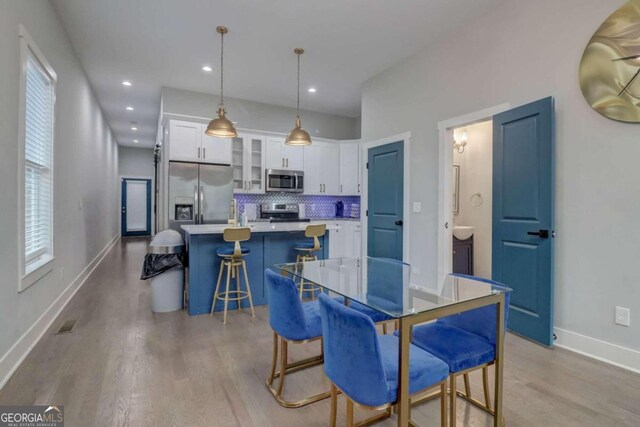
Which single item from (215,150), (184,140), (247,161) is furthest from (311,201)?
(184,140)

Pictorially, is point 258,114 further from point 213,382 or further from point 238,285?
point 213,382

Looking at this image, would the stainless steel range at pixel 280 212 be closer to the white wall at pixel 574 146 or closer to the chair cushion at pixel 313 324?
the white wall at pixel 574 146

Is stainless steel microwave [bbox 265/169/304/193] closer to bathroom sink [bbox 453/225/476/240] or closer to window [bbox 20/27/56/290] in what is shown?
bathroom sink [bbox 453/225/476/240]

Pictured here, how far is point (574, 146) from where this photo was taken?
8.82ft

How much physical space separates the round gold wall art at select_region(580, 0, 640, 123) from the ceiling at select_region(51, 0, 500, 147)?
1.09 m

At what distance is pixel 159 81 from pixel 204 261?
3.29m

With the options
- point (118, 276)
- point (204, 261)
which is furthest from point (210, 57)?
point (118, 276)

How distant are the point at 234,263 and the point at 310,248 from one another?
94 centimetres

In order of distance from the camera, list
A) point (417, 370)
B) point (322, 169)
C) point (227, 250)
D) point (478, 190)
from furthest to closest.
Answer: point (322, 169) < point (478, 190) < point (227, 250) < point (417, 370)

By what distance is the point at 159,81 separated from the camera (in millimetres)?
5148

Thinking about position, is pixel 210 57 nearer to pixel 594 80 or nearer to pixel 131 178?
pixel 594 80

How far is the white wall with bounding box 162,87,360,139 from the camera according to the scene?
5453 millimetres

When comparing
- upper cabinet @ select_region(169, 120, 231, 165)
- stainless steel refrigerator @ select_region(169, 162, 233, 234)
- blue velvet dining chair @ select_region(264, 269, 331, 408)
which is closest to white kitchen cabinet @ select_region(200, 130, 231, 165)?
upper cabinet @ select_region(169, 120, 231, 165)

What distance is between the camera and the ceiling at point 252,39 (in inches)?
128
